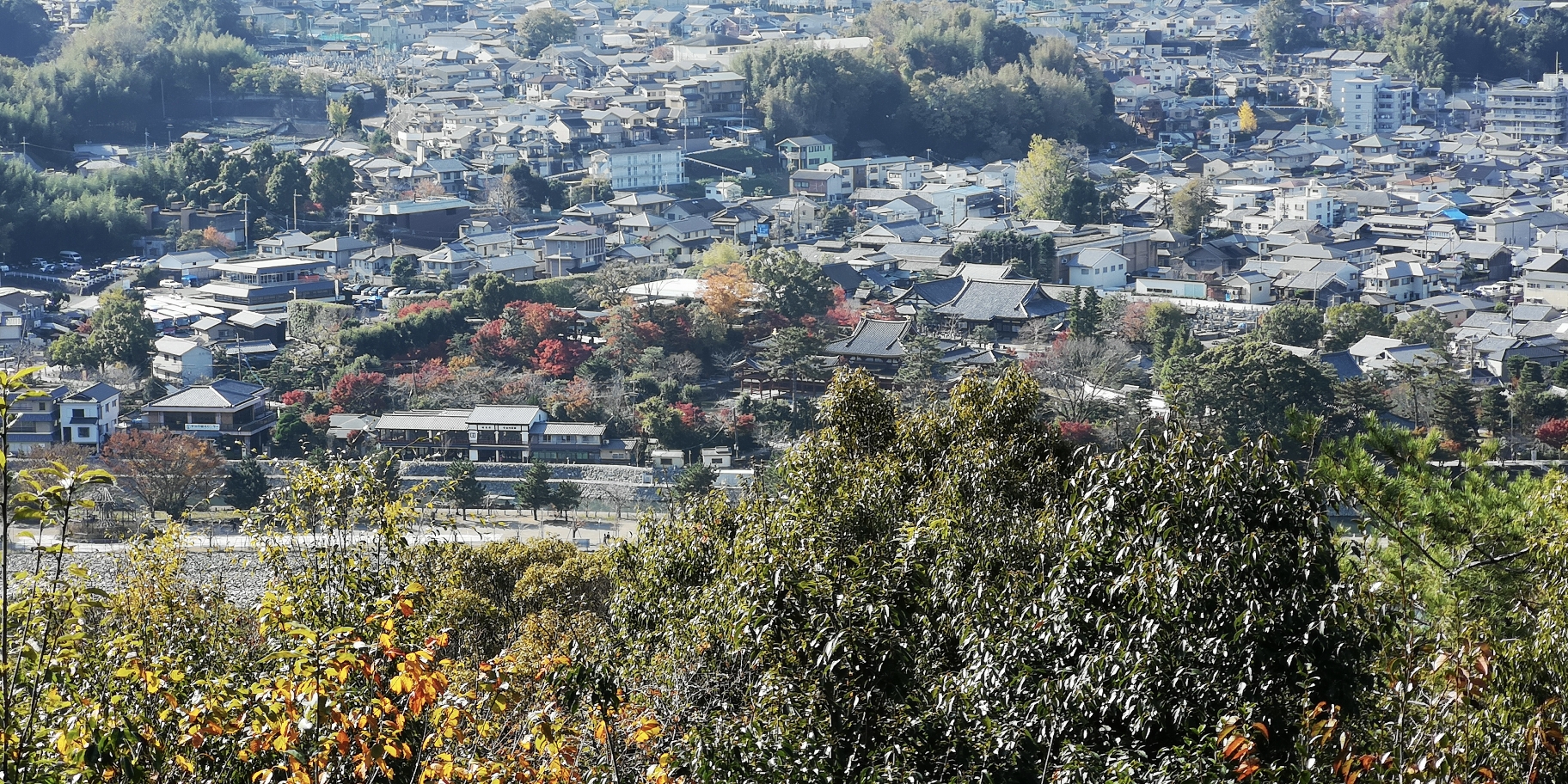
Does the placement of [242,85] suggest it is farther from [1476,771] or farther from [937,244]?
[1476,771]

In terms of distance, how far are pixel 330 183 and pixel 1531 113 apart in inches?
825

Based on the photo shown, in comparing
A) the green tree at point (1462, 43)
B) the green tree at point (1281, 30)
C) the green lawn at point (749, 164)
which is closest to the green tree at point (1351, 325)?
the green lawn at point (749, 164)

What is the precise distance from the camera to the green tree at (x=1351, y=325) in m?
15.2

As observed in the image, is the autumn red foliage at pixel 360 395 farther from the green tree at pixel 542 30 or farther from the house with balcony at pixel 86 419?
the green tree at pixel 542 30

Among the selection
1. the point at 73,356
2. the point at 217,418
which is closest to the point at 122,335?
the point at 73,356

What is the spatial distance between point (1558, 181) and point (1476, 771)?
24767 millimetres

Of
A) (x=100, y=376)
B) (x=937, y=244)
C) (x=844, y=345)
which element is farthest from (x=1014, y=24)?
(x=100, y=376)

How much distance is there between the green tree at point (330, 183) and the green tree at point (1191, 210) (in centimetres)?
1112

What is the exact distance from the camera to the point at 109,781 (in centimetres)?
230

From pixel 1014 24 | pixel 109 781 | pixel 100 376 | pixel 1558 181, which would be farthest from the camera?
pixel 1014 24

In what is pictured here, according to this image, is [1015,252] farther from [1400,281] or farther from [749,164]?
[749,164]

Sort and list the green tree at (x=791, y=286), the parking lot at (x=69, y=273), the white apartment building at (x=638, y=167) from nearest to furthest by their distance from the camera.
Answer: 1. the green tree at (x=791, y=286)
2. the parking lot at (x=69, y=273)
3. the white apartment building at (x=638, y=167)

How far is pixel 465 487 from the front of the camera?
1173 centimetres

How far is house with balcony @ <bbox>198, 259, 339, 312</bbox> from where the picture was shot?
17344mm
